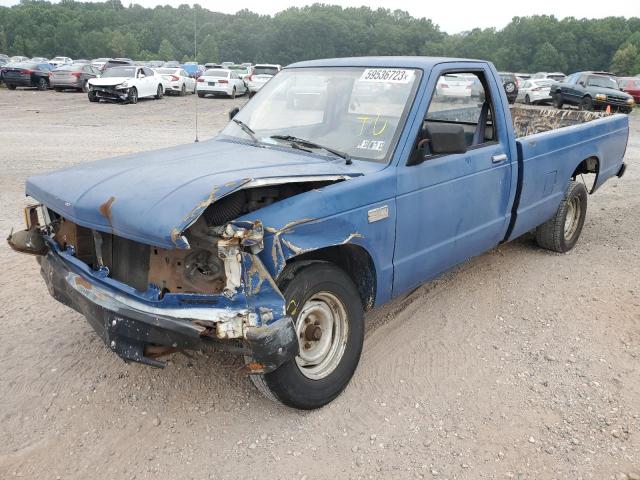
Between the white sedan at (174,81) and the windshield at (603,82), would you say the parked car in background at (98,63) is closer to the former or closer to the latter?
the white sedan at (174,81)

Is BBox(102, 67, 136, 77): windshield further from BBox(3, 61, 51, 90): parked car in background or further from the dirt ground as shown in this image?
the dirt ground

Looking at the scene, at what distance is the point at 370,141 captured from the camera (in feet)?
12.3

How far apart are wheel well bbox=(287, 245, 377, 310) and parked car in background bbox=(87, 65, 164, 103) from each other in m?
21.8

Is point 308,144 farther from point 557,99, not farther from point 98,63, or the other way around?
point 98,63

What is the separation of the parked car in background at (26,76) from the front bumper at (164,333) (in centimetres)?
2960

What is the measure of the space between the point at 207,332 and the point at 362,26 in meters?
103

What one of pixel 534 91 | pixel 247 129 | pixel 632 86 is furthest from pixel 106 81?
pixel 632 86

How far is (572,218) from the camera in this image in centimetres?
618

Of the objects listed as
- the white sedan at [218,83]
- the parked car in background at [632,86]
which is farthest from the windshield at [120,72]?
the parked car in background at [632,86]

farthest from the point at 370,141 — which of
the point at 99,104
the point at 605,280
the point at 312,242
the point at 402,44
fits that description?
Answer: the point at 402,44

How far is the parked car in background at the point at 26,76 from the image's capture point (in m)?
28.0

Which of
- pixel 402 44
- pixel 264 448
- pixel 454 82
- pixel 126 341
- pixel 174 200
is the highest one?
pixel 402 44

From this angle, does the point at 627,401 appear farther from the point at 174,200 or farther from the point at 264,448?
the point at 174,200

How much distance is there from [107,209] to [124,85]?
22.2 meters
